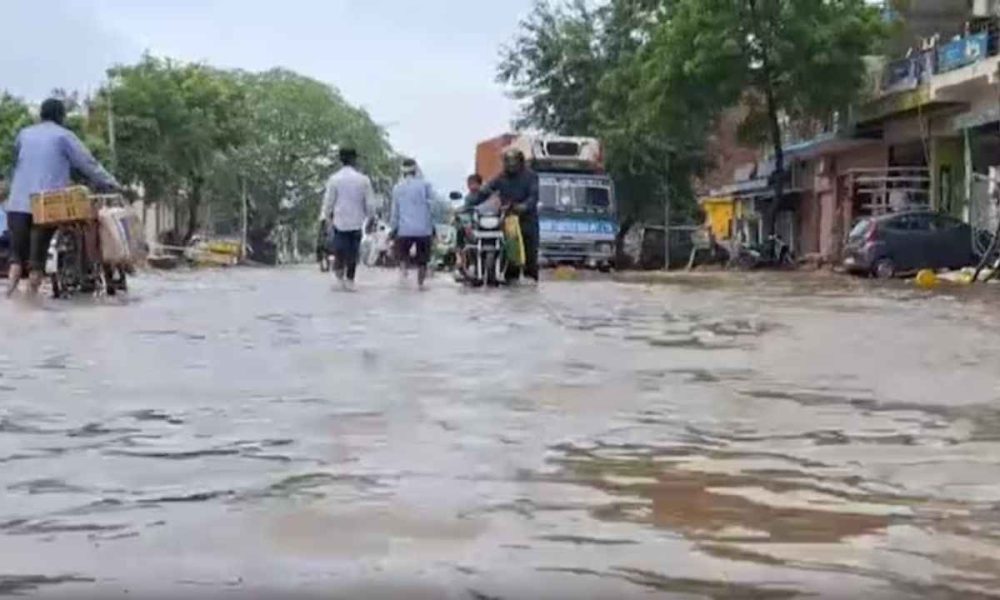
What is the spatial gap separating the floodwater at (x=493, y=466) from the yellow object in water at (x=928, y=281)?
46.0 feet

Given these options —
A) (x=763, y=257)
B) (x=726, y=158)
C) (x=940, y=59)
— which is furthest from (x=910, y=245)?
(x=726, y=158)

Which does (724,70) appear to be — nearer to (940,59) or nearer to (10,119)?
(940,59)

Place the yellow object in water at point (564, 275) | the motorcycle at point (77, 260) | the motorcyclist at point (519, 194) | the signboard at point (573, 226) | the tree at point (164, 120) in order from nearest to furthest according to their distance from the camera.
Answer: the motorcycle at point (77, 260), the motorcyclist at point (519, 194), the yellow object in water at point (564, 275), the signboard at point (573, 226), the tree at point (164, 120)

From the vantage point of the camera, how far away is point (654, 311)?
43.2ft

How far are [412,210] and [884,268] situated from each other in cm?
1549

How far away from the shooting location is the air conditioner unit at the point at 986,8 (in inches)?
1476

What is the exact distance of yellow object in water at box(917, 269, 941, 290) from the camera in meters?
23.4

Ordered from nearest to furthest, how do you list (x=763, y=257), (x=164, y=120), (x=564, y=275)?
(x=564, y=275) < (x=763, y=257) < (x=164, y=120)

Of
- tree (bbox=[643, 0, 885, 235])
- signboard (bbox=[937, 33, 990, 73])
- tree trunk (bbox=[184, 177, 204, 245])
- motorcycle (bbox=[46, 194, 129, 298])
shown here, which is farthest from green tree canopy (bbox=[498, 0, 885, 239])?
motorcycle (bbox=[46, 194, 129, 298])

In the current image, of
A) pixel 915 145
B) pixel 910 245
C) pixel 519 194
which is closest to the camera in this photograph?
pixel 519 194

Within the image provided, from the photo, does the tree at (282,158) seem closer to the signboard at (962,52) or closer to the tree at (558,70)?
the tree at (558,70)

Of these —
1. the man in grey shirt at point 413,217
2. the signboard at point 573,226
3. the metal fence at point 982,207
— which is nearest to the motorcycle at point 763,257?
the metal fence at point 982,207

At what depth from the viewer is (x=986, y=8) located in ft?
127

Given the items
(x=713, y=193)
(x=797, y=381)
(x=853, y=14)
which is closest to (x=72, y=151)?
(x=797, y=381)
